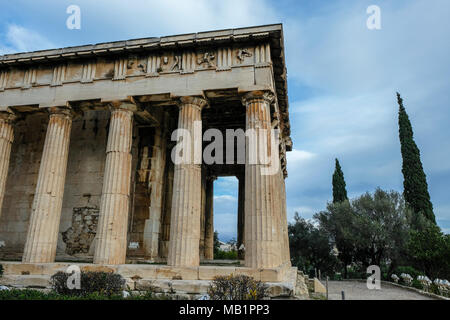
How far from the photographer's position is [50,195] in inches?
497

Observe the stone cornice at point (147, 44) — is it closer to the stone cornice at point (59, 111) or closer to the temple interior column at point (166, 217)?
the stone cornice at point (59, 111)

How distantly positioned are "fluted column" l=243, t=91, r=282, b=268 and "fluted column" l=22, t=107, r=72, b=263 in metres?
7.74

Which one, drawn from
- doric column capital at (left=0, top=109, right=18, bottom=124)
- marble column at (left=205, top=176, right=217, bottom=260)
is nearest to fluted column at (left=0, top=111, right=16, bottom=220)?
doric column capital at (left=0, top=109, right=18, bottom=124)

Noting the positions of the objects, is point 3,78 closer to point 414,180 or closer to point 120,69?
point 120,69

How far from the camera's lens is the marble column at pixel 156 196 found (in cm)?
1473

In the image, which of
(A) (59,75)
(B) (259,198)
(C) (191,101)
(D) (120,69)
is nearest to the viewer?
(B) (259,198)

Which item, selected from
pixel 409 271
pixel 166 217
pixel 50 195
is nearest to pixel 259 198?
pixel 166 217

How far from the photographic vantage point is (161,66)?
1309 cm

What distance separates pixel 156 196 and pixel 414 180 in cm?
2379

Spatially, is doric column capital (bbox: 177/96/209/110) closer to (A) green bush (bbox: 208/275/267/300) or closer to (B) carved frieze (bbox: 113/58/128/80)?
(B) carved frieze (bbox: 113/58/128/80)

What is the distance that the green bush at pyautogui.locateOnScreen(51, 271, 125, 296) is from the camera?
8102 millimetres

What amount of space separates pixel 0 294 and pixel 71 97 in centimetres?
874

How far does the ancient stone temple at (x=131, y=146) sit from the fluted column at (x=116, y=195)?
40 mm
